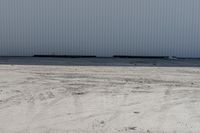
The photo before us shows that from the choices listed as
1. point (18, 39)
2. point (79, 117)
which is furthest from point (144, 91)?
point (18, 39)

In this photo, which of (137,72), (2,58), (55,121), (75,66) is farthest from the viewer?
(2,58)

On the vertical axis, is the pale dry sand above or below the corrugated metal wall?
below

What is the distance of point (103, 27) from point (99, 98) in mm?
8233

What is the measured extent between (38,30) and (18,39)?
88 cm

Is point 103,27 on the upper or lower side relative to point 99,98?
upper

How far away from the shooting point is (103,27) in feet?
54.8

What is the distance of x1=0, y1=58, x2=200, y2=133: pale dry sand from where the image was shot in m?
6.80

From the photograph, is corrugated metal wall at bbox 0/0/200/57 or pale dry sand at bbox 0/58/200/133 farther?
corrugated metal wall at bbox 0/0/200/57

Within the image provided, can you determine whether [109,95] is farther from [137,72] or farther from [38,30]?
[38,30]

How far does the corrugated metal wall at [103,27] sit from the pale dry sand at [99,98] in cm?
280

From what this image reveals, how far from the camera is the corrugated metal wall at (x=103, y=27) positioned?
54.4ft

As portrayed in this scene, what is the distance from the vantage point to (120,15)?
1661 cm

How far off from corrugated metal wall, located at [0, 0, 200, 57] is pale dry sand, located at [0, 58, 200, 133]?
9.18 ft

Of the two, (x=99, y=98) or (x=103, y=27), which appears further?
(x=103, y=27)
